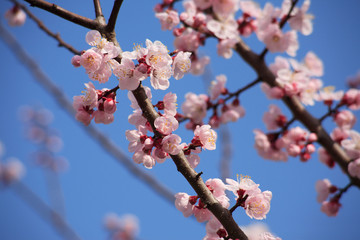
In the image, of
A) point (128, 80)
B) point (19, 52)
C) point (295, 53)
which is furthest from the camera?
point (19, 52)

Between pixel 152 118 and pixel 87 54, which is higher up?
pixel 87 54

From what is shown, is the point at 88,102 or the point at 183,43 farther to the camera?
the point at 183,43

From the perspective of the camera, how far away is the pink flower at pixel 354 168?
9.09ft

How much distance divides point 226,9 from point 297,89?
125 centimetres

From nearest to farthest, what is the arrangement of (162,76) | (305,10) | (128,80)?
(128,80) → (162,76) → (305,10)

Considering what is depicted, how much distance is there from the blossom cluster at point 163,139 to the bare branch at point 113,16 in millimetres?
389

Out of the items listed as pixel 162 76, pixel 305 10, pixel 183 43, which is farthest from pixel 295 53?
pixel 162 76

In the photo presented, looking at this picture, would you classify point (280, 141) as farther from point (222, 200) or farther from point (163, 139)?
point (163, 139)

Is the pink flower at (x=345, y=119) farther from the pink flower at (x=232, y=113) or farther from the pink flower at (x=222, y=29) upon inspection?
the pink flower at (x=222, y=29)

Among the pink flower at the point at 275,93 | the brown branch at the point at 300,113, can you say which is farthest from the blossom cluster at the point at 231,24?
Answer: the pink flower at the point at 275,93

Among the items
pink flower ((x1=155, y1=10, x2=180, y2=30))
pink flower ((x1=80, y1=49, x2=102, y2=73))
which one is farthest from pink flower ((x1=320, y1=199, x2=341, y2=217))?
pink flower ((x1=80, y1=49, x2=102, y2=73))

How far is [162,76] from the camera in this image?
5.38 ft

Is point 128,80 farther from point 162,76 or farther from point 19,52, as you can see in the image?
point 19,52

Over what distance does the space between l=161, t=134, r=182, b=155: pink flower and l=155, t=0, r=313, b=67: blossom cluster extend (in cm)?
190
